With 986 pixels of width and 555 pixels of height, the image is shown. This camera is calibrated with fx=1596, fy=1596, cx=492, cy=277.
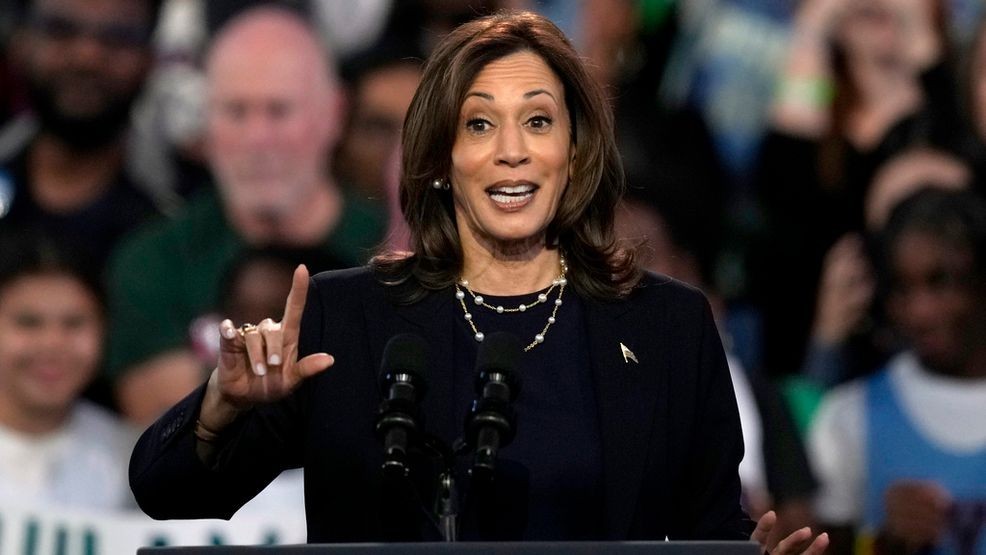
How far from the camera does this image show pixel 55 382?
5.06 m

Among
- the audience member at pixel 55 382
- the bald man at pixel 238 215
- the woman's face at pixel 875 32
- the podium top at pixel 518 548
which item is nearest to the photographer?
the podium top at pixel 518 548

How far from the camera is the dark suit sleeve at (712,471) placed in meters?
2.40

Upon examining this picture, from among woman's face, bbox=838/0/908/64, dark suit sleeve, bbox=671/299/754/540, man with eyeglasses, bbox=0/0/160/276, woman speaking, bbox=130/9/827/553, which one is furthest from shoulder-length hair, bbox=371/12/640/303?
woman's face, bbox=838/0/908/64

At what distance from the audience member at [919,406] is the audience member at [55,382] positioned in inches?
90.7

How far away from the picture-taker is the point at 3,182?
5191 mm

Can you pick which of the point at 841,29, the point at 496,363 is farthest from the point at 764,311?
the point at 496,363

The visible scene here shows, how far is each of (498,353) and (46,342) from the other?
3317 mm

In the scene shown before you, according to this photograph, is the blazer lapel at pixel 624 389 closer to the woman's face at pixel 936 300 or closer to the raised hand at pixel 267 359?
the raised hand at pixel 267 359

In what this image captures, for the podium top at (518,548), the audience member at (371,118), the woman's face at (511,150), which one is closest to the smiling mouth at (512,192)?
the woman's face at (511,150)

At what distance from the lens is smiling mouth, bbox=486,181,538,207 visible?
2.46 m

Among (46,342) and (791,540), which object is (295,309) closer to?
(791,540)

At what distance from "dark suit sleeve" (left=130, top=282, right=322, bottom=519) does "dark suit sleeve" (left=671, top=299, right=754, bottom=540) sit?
0.59 m

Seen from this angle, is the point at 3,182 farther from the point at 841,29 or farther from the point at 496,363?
the point at 496,363

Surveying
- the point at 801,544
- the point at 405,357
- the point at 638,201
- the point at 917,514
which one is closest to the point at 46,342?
the point at 638,201
